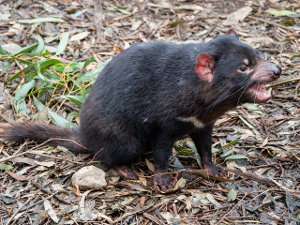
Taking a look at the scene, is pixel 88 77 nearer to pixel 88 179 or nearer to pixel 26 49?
pixel 26 49

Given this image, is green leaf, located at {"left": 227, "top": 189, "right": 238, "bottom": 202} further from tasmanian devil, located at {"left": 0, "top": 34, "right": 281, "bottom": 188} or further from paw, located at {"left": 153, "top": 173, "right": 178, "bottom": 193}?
paw, located at {"left": 153, "top": 173, "right": 178, "bottom": 193}

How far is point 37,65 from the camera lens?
5777 mm

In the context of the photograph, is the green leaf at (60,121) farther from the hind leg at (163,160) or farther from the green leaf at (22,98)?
the hind leg at (163,160)

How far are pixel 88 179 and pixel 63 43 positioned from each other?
215cm

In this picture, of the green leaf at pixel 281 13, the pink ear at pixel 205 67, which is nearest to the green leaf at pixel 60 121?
the pink ear at pixel 205 67

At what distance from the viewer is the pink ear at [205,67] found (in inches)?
167

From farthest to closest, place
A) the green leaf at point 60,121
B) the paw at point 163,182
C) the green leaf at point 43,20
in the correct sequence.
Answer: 1. the green leaf at point 43,20
2. the green leaf at point 60,121
3. the paw at point 163,182

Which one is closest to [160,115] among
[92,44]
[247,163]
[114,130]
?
[114,130]

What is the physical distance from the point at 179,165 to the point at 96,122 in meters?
0.76

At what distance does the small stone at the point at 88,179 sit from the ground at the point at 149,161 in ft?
0.17

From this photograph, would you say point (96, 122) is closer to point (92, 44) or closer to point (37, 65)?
point (37, 65)

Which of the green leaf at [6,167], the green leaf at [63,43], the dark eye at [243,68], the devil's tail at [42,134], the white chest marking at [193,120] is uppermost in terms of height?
the dark eye at [243,68]

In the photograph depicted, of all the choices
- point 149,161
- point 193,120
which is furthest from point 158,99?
point 149,161

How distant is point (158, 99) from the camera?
4527 mm
